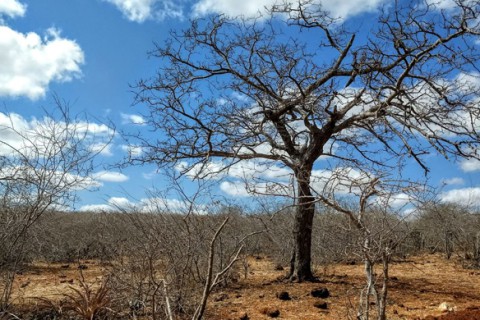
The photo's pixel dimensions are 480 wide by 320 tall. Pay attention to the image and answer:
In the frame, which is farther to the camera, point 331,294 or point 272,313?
point 331,294

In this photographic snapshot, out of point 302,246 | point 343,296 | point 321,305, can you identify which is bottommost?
point 321,305

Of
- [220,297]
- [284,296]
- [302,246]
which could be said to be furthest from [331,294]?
[220,297]

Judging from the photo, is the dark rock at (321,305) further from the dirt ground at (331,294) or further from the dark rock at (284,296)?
the dark rock at (284,296)

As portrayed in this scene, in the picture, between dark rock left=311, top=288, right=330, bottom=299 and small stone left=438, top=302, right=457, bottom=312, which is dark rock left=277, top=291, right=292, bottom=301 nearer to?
dark rock left=311, top=288, right=330, bottom=299

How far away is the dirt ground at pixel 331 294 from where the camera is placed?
7547 mm

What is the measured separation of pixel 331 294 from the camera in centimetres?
911

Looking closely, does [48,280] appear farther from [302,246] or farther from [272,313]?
[272,313]

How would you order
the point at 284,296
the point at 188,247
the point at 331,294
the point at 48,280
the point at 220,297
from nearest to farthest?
the point at 188,247 < the point at 284,296 < the point at 220,297 < the point at 331,294 < the point at 48,280

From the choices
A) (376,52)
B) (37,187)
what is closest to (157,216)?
(37,187)

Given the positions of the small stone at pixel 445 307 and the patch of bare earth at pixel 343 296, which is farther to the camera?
the small stone at pixel 445 307

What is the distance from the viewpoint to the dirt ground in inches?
297

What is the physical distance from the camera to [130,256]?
752 cm

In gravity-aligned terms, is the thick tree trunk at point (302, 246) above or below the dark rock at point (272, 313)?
above

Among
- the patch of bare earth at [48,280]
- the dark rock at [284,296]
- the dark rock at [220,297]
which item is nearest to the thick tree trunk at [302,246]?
the dark rock at [284,296]
